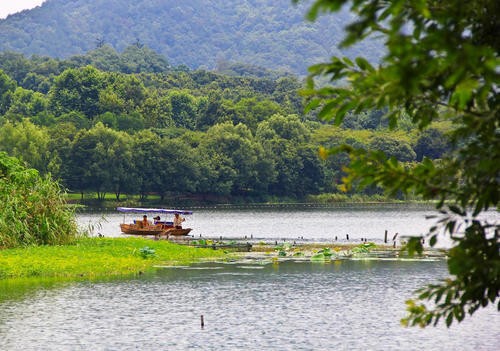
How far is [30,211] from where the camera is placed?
157 ft

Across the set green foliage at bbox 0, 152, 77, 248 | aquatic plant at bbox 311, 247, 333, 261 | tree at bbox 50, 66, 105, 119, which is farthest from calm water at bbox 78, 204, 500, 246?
tree at bbox 50, 66, 105, 119

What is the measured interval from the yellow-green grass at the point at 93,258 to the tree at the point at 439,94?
1470 inches

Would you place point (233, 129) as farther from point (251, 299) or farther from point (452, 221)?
point (452, 221)

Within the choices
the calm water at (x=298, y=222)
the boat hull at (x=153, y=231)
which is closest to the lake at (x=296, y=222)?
the calm water at (x=298, y=222)

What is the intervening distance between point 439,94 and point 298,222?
334ft

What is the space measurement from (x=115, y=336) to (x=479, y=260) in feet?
79.9

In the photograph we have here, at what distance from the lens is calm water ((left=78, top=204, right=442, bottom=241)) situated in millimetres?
87350

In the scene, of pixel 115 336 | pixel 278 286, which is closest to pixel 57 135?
pixel 278 286

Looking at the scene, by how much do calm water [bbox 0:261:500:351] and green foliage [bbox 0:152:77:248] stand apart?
6349 mm

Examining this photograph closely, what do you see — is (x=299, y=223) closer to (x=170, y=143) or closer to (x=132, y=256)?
(x=170, y=143)

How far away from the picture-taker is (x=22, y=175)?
49844 millimetres

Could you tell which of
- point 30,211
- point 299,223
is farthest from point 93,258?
point 299,223

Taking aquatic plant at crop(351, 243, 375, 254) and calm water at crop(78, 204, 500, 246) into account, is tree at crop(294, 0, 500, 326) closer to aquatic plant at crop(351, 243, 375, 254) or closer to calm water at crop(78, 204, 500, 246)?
aquatic plant at crop(351, 243, 375, 254)

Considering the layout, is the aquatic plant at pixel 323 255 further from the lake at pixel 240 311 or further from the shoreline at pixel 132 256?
the lake at pixel 240 311
